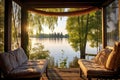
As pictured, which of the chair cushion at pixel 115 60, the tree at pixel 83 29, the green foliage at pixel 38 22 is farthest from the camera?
the tree at pixel 83 29

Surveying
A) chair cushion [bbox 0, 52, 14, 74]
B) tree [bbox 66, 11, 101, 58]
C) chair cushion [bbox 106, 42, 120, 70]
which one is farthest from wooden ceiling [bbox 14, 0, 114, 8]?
tree [bbox 66, 11, 101, 58]

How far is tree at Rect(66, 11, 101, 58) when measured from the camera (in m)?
13.5

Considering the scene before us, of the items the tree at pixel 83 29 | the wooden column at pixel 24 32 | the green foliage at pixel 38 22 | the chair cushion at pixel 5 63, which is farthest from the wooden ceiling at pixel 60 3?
the tree at pixel 83 29

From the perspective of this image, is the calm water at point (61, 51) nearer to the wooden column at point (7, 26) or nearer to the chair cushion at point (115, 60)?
the wooden column at point (7, 26)

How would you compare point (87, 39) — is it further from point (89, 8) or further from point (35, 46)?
point (89, 8)

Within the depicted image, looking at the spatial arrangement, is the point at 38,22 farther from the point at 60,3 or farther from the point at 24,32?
the point at 60,3

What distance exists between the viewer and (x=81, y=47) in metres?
14.3

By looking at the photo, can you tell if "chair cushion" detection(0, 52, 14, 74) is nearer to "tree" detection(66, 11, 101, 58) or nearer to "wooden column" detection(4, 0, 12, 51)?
"wooden column" detection(4, 0, 12, 51)

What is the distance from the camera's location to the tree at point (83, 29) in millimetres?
13482

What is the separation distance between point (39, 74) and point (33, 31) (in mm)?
6548

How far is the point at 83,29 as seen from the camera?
1413cm

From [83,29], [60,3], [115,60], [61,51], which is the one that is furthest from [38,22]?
[115,60]

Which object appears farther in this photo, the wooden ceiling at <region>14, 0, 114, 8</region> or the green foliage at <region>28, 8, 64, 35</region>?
the green foliage at <region>28, 8, 64, 35</region>

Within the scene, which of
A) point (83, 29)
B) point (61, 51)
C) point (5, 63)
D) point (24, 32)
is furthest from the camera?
point (83, 29)
